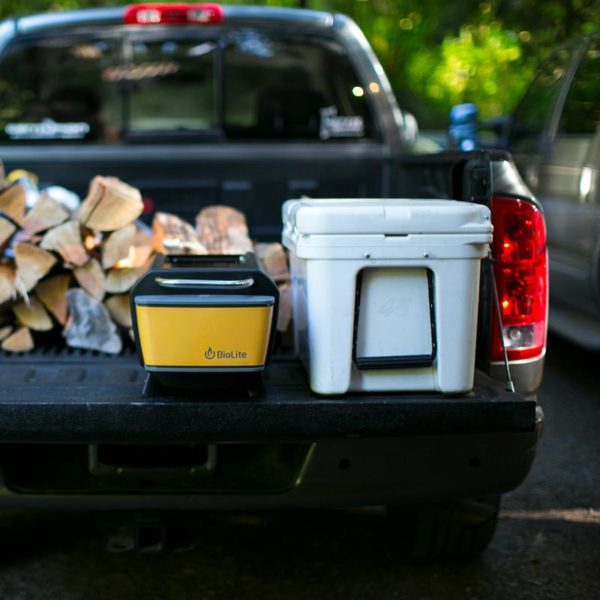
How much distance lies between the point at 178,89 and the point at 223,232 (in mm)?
1528

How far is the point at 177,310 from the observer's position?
3.04m

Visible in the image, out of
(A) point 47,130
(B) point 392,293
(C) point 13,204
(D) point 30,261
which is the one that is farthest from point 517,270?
(A) point 47,130

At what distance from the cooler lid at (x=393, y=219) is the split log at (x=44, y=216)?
1.10m

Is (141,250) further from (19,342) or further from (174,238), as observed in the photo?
(19,342)

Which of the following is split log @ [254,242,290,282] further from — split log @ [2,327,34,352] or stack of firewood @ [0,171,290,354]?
split log @ [2,327,34,352]

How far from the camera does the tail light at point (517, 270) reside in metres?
3.46

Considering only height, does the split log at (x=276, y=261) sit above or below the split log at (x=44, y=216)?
below

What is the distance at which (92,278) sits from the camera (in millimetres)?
3916

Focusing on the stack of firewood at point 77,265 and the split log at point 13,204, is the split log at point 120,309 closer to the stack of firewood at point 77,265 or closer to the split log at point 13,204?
the stack of firewood at point 77,265

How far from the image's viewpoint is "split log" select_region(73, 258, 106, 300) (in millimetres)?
3902

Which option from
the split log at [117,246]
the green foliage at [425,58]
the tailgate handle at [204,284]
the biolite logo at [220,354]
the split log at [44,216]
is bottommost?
the green foliage at [425,58]

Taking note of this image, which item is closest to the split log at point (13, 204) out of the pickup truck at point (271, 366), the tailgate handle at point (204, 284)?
the pickup truck at point (271, 366)

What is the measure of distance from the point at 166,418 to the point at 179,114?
2.84 meters

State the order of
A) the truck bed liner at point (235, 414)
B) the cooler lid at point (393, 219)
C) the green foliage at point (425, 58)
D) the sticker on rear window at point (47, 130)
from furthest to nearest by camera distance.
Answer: the green foliage at point (425, 58)
the sticker on rear window at point (47, 130)
the cooler lid at point (393, 219)
the truck bed liner at point (235, 414)
